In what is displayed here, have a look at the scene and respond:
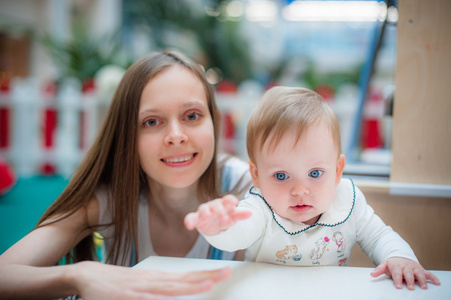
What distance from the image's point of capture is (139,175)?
1.04 meters

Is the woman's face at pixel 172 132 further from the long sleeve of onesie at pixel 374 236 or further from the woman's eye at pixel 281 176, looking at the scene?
the long sleeve of onesie at pixel 374 236

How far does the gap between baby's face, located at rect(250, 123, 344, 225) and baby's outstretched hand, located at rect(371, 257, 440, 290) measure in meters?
0.16

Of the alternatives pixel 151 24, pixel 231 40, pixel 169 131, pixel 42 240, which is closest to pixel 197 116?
pixel 169 131

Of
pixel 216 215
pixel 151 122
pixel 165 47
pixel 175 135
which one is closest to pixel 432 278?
pixel 216 215

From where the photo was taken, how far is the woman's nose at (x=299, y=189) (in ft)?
2.40

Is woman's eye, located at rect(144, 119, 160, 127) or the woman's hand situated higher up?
woman's eye, located at rect(144, 119, 160, 127)

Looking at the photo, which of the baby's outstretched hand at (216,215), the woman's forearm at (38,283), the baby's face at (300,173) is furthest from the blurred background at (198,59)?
the woman's forearm at (38,283)

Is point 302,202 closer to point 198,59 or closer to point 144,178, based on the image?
point 144,178

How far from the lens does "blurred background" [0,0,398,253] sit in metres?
2.54

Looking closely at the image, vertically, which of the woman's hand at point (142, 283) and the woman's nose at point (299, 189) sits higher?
the woman's nose at point (299, 189)

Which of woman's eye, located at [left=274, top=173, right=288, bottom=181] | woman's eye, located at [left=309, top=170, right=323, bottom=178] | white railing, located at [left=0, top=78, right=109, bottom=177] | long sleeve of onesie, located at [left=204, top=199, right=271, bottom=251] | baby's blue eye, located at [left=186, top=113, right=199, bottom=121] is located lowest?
white railing, located at [left=0, top=78, right=109, bottom=177]

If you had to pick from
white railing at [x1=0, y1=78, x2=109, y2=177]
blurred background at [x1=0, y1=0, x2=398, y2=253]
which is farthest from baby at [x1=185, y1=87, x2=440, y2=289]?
white railing at [x1=0, y1=78, x2=109, y2=177]

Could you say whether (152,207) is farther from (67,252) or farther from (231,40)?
(231,40)

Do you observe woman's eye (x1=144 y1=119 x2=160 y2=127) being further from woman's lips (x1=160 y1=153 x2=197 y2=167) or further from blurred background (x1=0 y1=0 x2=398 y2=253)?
blurred background (x1=0 y1=0 x2=398 y2=253)
